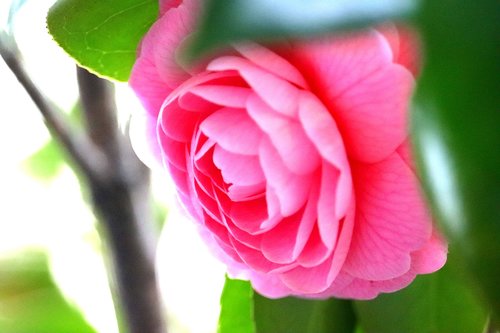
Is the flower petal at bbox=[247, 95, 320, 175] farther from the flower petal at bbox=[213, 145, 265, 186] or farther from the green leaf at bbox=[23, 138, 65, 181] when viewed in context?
the green leaf at bbox=[23, 138, 65, 181]

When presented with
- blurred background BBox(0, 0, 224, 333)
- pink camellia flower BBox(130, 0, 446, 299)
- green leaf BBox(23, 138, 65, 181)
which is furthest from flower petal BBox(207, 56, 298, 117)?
green leaf BBox(23, 138, 65, 181)

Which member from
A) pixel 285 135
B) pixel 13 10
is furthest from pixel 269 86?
pixel 13 10

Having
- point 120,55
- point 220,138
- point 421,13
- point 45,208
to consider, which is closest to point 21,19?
point 120,55

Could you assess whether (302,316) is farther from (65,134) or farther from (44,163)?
(44,163)

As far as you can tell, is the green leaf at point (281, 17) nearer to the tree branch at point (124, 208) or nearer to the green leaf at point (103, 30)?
the green leaf at point (103, 30)

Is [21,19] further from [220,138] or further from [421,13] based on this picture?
[421,13]

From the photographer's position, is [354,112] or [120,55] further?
[120,55]

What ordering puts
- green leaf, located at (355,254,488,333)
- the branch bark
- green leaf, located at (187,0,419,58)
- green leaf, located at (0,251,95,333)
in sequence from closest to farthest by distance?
1. green leaf, located at (187,0,419,58)
2. green leaf, located at (355,254,488,333)
3. the branch bark
4. green leaf, located at (0,251,95,333)
